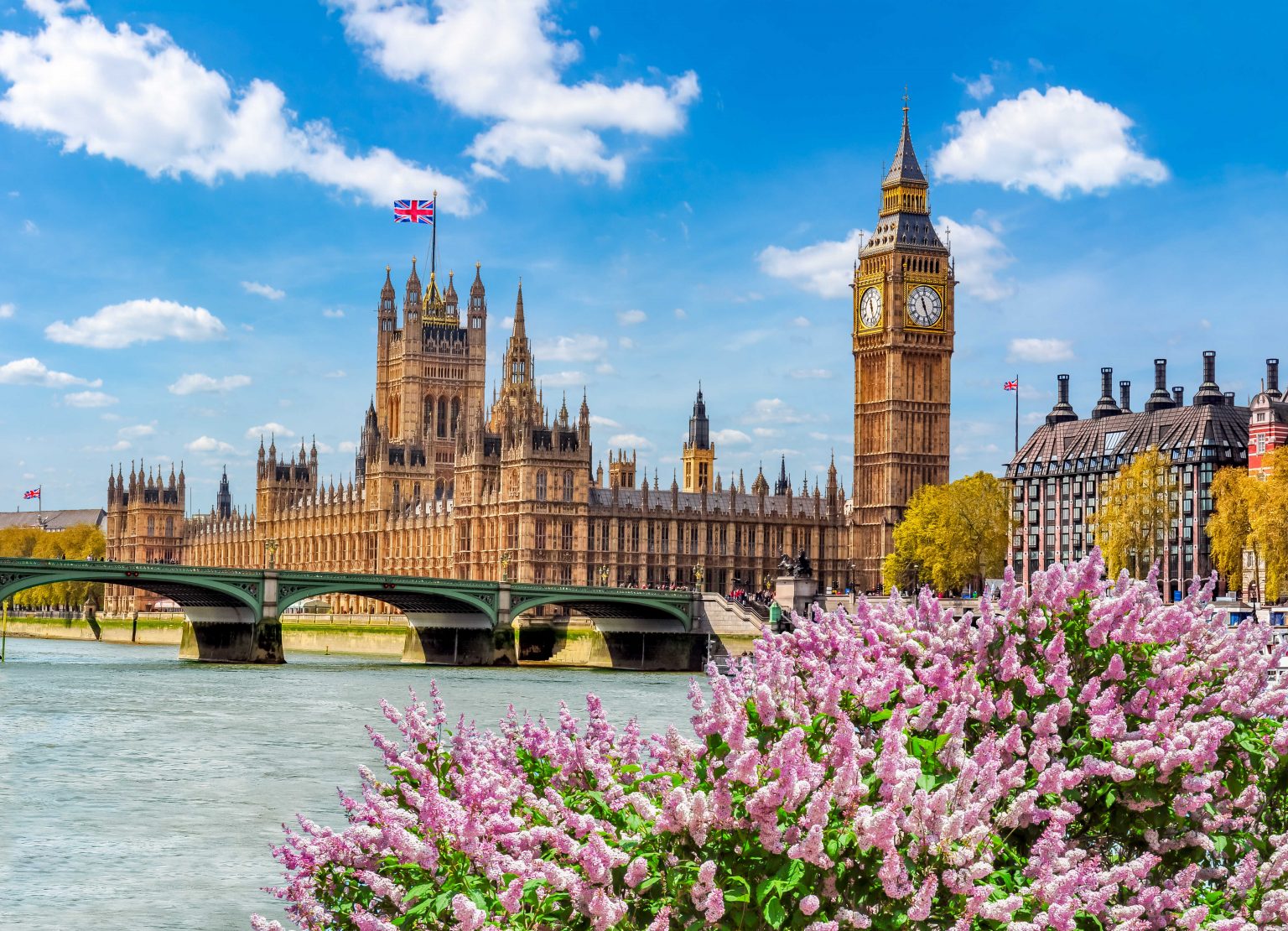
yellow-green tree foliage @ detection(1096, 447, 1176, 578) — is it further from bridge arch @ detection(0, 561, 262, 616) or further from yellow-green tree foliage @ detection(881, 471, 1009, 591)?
bridge arch @ detection(0, 561, 262, 616)

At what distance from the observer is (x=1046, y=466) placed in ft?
368

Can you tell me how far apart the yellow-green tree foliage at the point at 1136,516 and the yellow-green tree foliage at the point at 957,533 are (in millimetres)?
9567

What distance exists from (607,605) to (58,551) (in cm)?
9908

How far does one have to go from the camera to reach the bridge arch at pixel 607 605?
82375 mm

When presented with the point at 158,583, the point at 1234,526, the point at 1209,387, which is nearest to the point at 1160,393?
the point at 1209,387

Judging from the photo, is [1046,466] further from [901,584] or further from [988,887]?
[988,887]

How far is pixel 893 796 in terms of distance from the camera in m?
8.27

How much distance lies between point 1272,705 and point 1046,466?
4073 inches

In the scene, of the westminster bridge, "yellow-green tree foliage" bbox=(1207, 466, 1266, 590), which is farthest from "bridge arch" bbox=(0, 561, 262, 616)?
"yellow-green tree foliage" bbox=(1207, 466, 1266, 590)

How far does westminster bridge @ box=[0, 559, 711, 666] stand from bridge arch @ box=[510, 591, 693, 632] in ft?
0.18

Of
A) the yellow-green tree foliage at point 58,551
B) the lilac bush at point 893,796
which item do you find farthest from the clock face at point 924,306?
the lilac bush at point 893,796

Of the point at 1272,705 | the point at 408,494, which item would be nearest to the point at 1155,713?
the point at 1272,705

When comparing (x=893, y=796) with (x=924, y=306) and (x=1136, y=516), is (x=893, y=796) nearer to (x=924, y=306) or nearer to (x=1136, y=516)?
(x=1136, y=516)

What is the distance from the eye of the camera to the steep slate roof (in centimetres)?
9906
